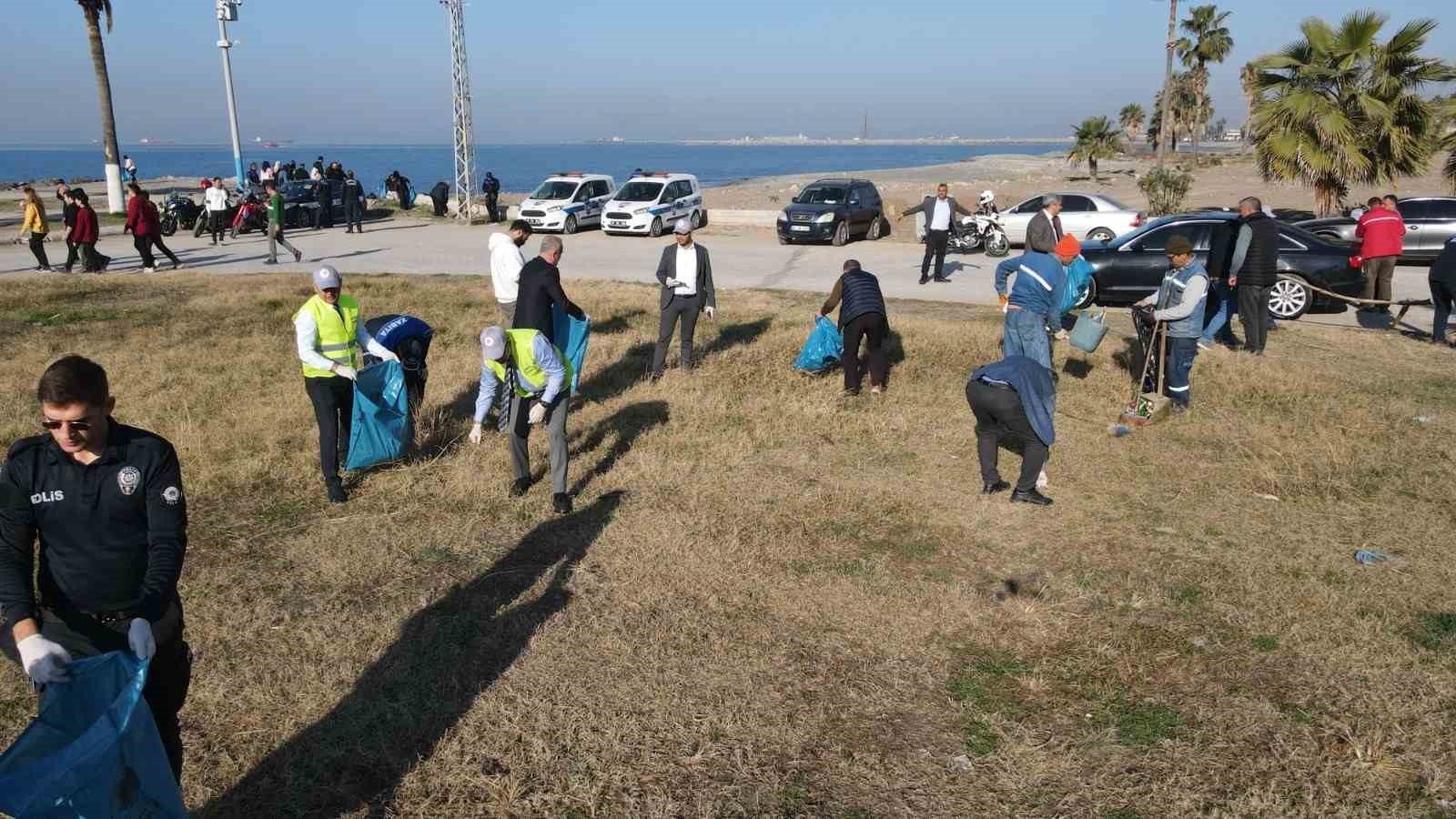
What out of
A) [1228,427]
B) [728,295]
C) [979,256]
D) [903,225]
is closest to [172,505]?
[1228,427]

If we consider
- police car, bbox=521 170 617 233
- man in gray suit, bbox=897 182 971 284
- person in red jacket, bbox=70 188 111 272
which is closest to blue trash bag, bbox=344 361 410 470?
man in gray suit, bbox=897 182 971 284

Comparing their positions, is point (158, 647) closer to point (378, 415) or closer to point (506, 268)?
point (378, 415)

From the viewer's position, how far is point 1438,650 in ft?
17.0

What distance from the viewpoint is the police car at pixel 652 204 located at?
83.7ft

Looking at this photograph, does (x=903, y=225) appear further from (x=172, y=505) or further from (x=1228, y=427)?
(x=172, y=505)

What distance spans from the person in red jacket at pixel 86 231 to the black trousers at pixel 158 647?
17.1 m

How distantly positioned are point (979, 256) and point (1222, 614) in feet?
53.4

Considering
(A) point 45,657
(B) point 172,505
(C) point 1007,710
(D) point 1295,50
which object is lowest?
(C) point 1007,710

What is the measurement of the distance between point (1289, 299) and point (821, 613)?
11519mm

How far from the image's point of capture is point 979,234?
20.9 meters

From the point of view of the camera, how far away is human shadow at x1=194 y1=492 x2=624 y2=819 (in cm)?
407

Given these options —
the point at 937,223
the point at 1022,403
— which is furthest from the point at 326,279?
the point at 937,223

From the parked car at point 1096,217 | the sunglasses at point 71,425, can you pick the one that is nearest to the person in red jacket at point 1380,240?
the parked car at point 1096,217

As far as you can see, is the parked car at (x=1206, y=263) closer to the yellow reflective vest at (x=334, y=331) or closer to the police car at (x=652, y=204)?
the yellow reflective vest at (x=334, y=331)
